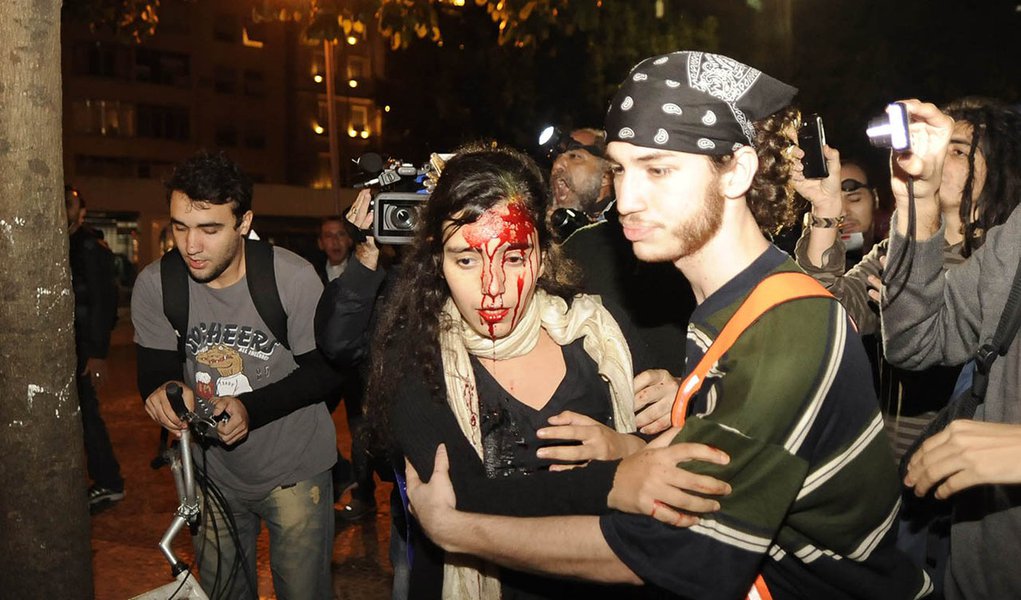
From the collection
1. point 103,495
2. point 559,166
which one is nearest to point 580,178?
point 559,166

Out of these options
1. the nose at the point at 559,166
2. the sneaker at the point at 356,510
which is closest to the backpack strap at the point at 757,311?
the nose at the point at 559,166

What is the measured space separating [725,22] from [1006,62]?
6.26 m

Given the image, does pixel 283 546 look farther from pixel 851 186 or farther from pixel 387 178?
pixel 851 186

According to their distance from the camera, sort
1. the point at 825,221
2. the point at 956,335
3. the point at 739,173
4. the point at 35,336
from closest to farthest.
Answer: the point at 739,173 < the point at 956,335 < the point at 35,336 < the point at 825,221

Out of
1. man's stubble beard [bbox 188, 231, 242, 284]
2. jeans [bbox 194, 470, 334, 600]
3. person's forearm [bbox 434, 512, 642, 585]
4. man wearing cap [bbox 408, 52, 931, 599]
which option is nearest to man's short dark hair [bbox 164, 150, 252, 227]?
man's stubble beard [bbox 188, 231, 242, 284]

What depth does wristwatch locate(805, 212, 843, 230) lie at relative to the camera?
12.3 feet

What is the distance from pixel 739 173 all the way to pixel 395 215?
5.10 ft

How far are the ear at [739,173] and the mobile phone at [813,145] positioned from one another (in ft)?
2.41

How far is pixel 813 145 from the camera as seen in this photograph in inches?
108

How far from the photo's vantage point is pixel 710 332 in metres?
2.02

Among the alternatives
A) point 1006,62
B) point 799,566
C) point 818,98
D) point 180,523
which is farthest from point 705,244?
point 1006,62

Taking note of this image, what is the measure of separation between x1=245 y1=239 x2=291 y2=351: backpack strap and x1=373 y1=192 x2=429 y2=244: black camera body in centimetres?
86

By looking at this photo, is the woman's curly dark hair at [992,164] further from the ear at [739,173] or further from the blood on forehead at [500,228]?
the blood on forehead at [500,228]

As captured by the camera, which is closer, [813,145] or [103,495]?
[813,145]
